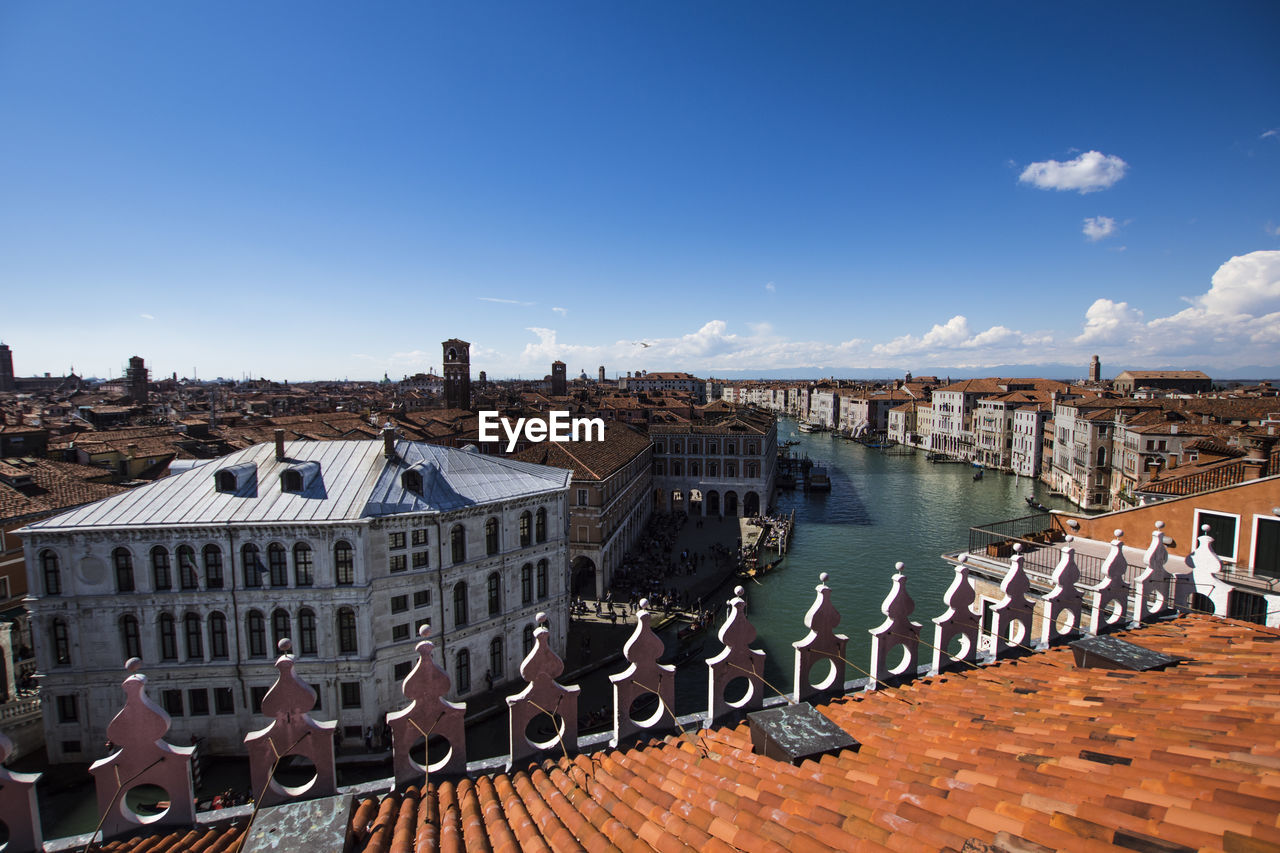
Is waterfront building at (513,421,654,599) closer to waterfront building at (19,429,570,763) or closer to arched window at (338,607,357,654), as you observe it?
waterfront building at (19,429,570,763)

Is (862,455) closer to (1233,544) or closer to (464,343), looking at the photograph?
(464,343)

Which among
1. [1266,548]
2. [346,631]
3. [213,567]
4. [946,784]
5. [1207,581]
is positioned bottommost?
[346,631]

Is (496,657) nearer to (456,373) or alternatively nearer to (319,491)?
(319,491)

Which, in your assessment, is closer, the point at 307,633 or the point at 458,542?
the point at 307,633

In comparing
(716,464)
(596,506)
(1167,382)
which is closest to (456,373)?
(716,464)

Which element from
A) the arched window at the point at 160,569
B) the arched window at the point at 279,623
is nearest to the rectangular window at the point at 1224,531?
the arched window at the point at 279,623

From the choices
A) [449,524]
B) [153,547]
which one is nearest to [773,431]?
[449,524]
